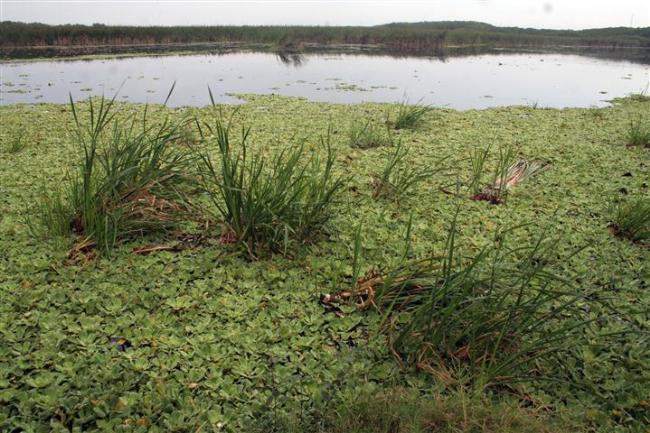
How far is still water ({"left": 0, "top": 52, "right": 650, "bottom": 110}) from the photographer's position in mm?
9805

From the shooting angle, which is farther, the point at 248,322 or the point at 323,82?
the point at 323,82

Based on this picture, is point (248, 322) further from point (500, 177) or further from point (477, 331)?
point (500, 177)

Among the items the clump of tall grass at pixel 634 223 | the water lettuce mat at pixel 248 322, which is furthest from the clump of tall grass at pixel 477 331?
the clump of tall grass at pixel 634 223

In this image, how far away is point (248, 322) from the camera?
2002 millimetres

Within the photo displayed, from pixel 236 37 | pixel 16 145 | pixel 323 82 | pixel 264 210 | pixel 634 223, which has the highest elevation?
pixel 236 37

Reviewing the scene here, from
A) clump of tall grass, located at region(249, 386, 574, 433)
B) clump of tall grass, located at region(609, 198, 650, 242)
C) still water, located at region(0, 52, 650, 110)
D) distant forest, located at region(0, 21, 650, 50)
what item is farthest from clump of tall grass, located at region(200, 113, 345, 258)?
distant forest, located at region(0, 21, 650, 50)

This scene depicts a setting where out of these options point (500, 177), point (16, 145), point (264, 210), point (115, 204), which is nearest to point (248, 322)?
point (264, 210)

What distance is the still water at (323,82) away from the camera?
9805mm

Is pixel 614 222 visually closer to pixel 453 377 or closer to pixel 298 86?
pixel 453 377

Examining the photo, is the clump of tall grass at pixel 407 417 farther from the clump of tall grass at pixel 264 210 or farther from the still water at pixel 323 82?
the still water at pixel 323 82

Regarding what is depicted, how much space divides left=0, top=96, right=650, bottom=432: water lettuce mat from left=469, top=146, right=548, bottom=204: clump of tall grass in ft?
0.35

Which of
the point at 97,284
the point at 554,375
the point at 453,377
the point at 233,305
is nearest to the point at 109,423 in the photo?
the point at 233,305

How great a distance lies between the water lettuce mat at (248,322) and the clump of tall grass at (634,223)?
0.08 meters

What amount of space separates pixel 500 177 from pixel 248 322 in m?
2.76
